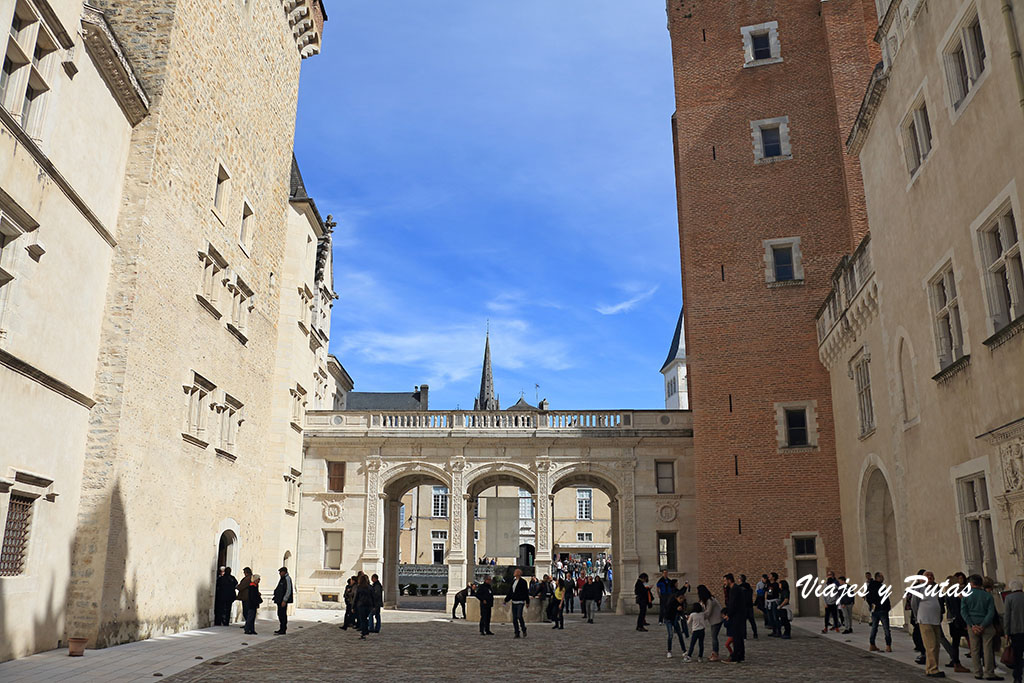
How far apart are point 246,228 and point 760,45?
65.0 ft

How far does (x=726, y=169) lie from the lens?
29469 millimetres

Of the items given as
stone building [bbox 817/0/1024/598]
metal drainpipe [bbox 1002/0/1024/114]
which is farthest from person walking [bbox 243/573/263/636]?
metal drainpipe [bbox 1002/0/1024/114]

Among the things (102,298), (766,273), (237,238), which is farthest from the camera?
(766,273)

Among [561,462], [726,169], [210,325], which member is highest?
[726,169]

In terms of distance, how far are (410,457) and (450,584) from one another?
16.5ft

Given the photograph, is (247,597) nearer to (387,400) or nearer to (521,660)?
(521,660)

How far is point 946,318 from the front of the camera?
1502cm

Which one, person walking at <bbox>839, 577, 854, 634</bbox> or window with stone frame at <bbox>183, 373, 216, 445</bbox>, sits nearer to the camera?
window with stone frame at <bbox>183, 373, 216, 445</bbox>

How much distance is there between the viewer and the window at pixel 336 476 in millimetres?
32031

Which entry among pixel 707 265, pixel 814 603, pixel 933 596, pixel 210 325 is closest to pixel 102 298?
pixel 210 325

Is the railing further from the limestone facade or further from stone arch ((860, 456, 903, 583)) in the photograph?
the limestone facade

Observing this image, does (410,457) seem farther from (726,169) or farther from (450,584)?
(726,169)

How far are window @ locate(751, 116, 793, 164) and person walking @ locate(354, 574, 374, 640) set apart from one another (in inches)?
775

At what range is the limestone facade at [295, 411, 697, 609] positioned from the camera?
30641mm
